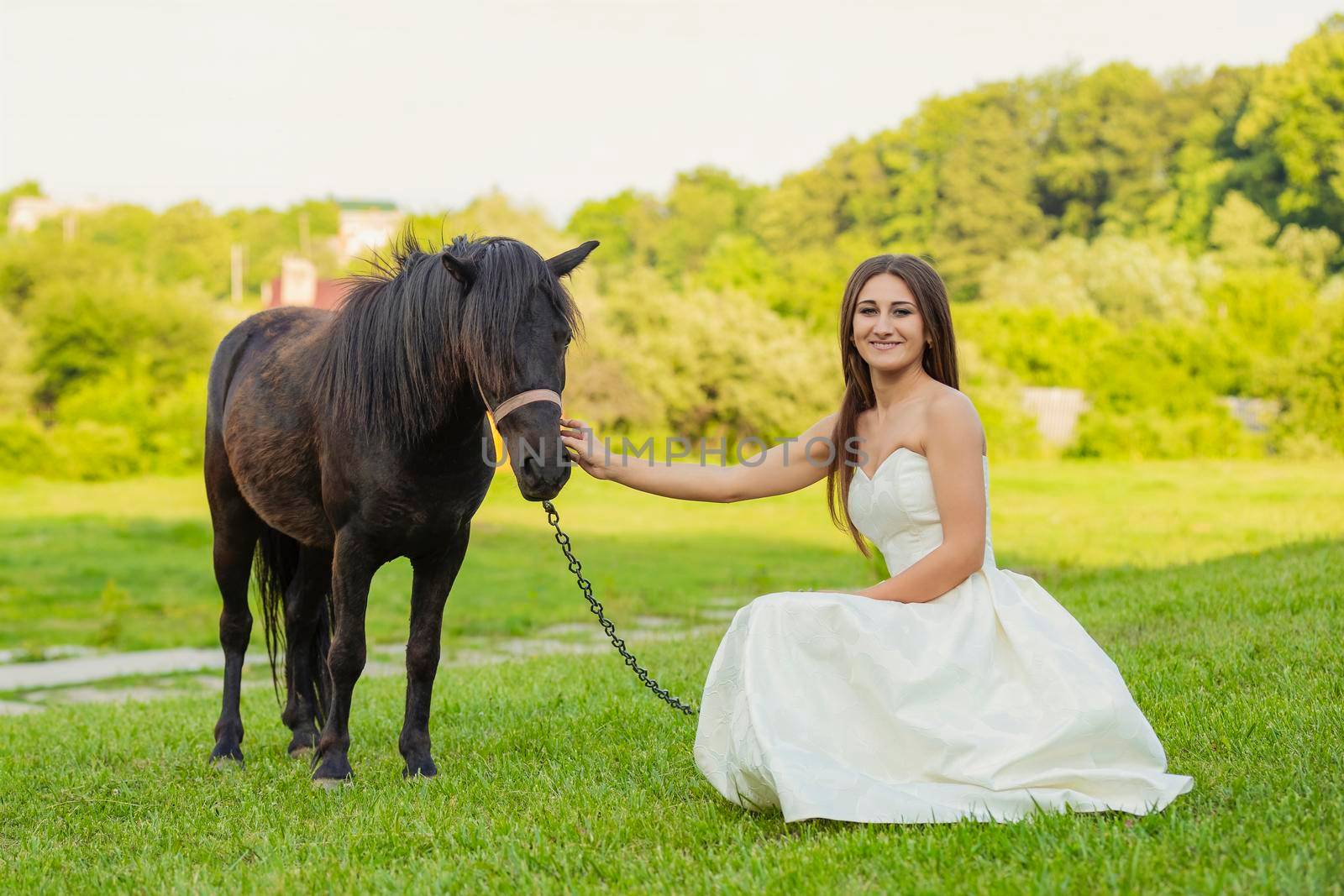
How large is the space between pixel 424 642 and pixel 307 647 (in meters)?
1.12

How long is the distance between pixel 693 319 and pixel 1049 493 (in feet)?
31.0

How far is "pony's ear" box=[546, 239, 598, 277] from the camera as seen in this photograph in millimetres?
3871

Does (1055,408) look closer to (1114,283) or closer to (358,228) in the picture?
(1114,283)

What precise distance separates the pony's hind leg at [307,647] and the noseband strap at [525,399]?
1940 mm

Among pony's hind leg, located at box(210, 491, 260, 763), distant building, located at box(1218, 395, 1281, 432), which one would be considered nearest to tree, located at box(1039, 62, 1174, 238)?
distant building, located at box(1218, 395, 1281, 432)

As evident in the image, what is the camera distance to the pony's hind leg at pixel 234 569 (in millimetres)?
5309

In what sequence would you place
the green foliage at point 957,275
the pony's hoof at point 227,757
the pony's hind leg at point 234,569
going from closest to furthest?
the pony's hoof at point 227,757 < the pony's hind leg at point 234,569 < the green foliage at point 957,275

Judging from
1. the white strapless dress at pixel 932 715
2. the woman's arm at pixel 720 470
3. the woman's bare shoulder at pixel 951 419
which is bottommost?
the white strapless dress at pixel 932 715

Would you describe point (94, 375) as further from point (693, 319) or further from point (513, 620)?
point (513, 620)

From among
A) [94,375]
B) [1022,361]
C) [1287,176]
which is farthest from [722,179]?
[94,375]

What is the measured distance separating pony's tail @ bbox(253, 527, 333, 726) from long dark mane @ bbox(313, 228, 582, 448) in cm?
125

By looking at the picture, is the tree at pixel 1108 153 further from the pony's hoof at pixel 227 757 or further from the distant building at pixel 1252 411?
the pony's hoof at pixel 227 757

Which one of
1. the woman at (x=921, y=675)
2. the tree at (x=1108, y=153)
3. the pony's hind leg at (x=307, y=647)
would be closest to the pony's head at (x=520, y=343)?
the woman at (x=921, y=675)

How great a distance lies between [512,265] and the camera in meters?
3.68
